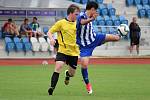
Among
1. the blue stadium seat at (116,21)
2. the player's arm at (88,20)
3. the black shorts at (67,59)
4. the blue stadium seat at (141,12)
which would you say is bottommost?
the blue stadium seat at (116,21)

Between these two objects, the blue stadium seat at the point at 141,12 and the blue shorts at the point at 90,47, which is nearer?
the blue shorts at the point at 90,47

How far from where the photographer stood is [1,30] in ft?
102

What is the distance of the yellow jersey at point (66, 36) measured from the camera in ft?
43.8

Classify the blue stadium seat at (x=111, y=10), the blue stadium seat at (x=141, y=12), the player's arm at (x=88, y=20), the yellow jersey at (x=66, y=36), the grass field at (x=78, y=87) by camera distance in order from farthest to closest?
the blue stadium seat at (x=141, y=12) < the blue stadium seat at (x=111, y=10) < the yellow jersey at (x=66, y=36) < the player's arm at (x=88, y=20) < the grass field at (x=78, y=87)

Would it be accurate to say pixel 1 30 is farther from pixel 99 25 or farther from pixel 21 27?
pixel 99 25

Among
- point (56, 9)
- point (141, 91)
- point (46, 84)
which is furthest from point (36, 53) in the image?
point (141, 91)

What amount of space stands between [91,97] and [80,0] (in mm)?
23800

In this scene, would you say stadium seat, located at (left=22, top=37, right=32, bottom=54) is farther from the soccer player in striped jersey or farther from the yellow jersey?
the yellow jersey

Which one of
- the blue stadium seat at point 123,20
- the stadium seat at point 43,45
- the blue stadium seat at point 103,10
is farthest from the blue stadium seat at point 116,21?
the stadium seat at point 43,45

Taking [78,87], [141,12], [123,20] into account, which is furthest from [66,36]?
[141,12]

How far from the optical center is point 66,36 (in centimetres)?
1345

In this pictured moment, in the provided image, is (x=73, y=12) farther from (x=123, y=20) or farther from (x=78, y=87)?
(x=123, y=20)

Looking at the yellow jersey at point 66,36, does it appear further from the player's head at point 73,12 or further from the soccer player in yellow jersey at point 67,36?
the player's head at point 73,12

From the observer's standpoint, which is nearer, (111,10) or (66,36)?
(66,36)
